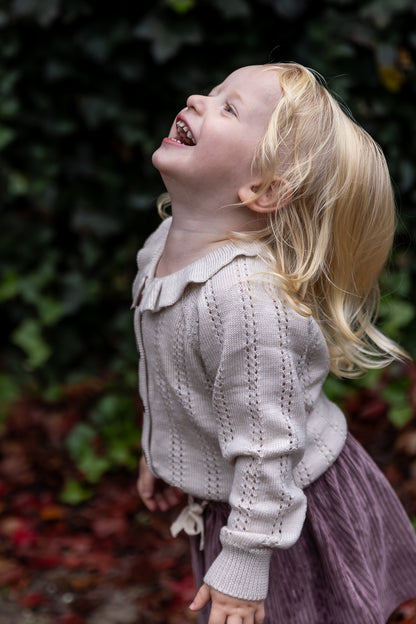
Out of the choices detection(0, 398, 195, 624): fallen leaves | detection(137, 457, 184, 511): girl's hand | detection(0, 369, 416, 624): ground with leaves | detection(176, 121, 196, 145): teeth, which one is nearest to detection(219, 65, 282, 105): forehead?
detection(176, 121, 196, 145): teeth

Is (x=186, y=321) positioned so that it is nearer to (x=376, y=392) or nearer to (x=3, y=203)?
(x=376, y=392)

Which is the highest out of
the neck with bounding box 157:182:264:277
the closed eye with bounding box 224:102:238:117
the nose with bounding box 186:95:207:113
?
the nose with bounding box 186:95:207:113

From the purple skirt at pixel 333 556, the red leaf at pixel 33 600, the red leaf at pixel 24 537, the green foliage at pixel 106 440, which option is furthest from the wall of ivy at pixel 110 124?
the purple skirt at pixel 333 556

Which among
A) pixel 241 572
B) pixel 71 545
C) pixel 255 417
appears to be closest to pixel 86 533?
pixel 71 545

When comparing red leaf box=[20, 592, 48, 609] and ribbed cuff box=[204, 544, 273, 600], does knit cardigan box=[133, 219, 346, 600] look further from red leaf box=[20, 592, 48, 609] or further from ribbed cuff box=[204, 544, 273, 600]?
red leaf box=[20, 592, 48, 609]

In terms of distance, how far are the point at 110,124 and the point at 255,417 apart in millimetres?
2146

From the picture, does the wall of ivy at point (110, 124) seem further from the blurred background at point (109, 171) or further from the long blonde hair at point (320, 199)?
the long blonde hair at point (320, 199)

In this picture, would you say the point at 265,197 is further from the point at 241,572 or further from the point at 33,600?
the point at 33,600

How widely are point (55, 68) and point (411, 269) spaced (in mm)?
1778

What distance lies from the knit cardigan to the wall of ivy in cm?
160

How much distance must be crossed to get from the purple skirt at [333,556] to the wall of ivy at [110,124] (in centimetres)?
144

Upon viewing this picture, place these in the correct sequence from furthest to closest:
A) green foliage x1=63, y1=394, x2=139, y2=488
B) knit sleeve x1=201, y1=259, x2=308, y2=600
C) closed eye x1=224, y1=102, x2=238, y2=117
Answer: green foliage x1=63, y1=394, x2=139, y2=488, closed eye x1=224, y1=102, x2=238, y2=117, knit sleeve x1=201, y1=259, x2=308, y2=600

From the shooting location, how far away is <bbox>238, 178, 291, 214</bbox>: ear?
1.43 metres

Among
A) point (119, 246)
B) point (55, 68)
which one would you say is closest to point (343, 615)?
point (119, 246)
